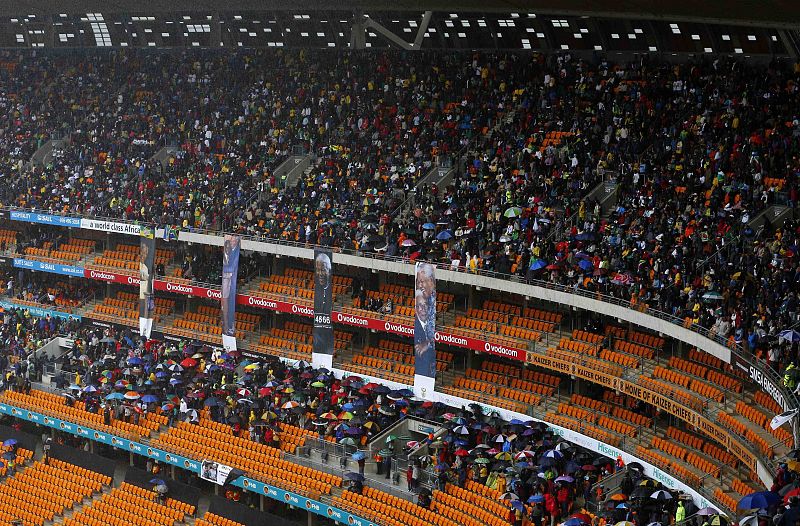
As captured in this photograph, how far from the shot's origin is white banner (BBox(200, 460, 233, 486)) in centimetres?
4450

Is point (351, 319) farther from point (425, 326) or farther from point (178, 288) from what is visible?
point (178, 288)

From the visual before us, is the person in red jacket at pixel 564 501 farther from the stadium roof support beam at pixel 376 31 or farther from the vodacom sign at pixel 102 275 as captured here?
→ the stadium roof support beam at pixel 376 31

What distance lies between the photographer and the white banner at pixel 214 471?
146 feet

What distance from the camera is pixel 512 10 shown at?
154 feet

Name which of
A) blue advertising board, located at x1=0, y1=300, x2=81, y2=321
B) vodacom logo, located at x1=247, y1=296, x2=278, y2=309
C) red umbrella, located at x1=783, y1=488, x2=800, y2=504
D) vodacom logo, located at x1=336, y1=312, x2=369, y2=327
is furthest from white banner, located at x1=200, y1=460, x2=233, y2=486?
red umbrella, located at x1=783, y1=488, x2=800, y2=504

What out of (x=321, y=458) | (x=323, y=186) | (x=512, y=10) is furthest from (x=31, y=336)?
(x=512, y=10)

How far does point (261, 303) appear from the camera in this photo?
51906 mm

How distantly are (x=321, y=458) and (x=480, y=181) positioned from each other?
12674 millimetres

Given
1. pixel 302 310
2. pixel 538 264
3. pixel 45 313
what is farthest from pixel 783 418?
pixel 45 313

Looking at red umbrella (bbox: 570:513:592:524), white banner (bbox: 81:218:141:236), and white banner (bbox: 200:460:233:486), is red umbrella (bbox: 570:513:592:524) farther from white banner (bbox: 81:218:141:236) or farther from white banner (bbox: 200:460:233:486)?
white banner (bbox: 81:218:141:236)

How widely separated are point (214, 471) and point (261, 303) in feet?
29.9

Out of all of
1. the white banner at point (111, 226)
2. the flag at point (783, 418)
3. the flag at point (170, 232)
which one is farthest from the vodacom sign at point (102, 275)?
the flag at point (783, 418)

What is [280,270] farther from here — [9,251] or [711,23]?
[711,23]

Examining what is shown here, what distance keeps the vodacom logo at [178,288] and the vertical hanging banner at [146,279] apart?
84 centimetres
